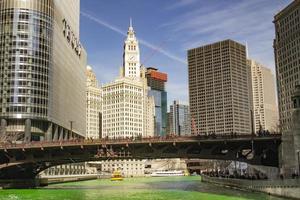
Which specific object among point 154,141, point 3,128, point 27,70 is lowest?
point 154,141

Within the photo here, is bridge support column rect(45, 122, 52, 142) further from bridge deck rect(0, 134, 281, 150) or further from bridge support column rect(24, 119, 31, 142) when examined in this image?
bridge deck rect(0, 134, 281, 150)

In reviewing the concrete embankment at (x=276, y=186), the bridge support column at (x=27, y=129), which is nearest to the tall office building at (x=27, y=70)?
the bridge support column at (x=27, y=129)

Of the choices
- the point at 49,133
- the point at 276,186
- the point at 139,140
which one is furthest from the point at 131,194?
A: the point at 49,133

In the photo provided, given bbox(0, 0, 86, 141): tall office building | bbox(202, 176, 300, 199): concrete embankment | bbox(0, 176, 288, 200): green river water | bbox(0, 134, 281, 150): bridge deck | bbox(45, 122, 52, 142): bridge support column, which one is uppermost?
bbox(0, 0, 86, 141): tall office building

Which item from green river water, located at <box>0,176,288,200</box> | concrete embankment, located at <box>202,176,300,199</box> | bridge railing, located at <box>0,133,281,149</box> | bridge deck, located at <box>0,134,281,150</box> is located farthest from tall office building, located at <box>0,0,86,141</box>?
concrete embankment, located at <box>202,176,300,199</box>

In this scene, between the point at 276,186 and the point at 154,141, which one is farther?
the point at 154,141

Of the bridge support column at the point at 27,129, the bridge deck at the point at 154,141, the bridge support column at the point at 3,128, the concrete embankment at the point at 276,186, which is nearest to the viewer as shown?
the concrete embankment at the point at 276,186

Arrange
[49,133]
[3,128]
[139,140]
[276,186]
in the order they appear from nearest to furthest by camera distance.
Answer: [276,186]
[139,140]
[3,128]
[49,133]

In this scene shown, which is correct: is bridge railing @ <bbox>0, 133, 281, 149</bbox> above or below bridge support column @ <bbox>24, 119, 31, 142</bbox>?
below

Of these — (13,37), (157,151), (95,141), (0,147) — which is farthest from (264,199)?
(13,37)

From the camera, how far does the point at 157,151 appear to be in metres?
107

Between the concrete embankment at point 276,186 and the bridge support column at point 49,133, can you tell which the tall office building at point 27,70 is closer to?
the bridge support column at point 49,133

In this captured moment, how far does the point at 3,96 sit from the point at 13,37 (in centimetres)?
2295

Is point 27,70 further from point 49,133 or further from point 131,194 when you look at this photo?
point 131,194
